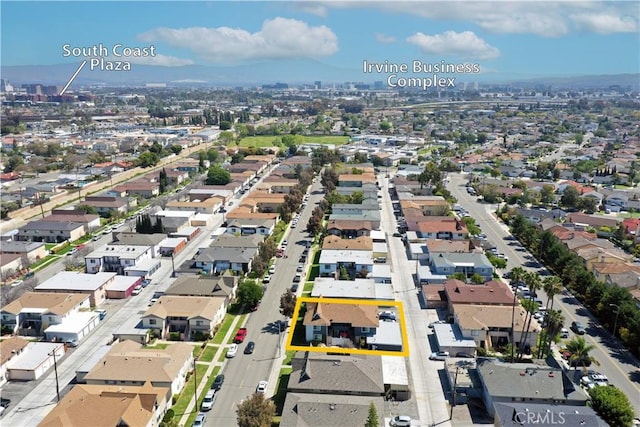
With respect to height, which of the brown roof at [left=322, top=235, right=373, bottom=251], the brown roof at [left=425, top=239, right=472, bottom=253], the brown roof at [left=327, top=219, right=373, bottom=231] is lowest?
the brown roof at [left=425, top=239, right=472, bottom=253]

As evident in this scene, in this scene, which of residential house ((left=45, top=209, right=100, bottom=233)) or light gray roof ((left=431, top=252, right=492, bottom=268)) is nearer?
light gray roof ((left=431, top=252, right=492, bottom=268))

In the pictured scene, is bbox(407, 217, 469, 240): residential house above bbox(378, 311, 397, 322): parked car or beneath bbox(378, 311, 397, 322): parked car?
above

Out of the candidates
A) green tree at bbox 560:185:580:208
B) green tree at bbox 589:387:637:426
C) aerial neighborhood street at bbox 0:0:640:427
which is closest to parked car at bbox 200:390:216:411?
aerial neighborhood street at bbox 0:0:640:427

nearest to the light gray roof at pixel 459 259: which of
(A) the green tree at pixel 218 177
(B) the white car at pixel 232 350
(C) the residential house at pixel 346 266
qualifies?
(C) the residential house at pixel 346 266

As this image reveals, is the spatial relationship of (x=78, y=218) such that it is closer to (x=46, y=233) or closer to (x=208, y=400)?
(x=46, y=233)

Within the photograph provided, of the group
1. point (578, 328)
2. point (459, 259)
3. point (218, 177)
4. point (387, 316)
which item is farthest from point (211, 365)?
point (218, 177)

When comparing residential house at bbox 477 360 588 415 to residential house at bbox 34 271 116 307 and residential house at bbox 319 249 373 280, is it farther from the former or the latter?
residential house at bbox 34 271 116 307
